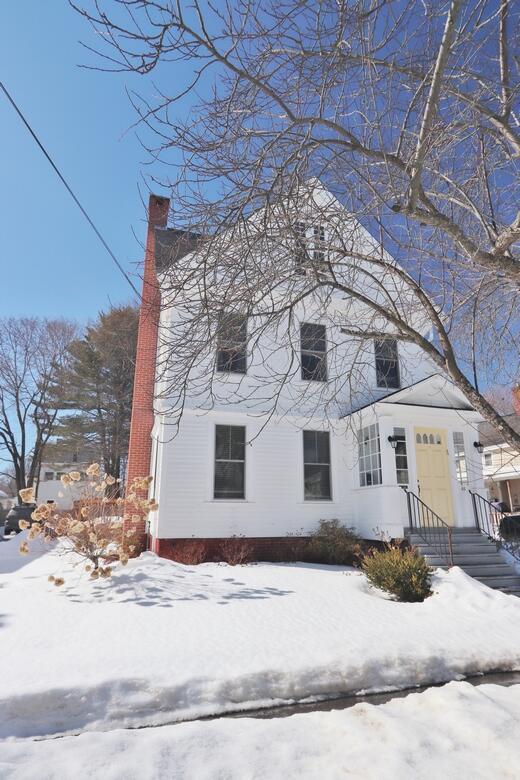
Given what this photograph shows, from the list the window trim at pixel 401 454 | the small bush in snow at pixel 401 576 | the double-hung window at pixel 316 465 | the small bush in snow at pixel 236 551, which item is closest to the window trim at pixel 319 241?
the small bush in snow at pixel 401 576

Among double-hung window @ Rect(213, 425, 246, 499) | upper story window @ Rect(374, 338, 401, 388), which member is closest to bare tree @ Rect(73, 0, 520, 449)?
double-hung window @ Rect(213, 425, 246, 499)

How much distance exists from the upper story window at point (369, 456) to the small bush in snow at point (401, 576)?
3.16 metres

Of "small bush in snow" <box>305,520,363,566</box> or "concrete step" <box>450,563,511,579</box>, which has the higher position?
"small bush in snow" <box>305,520,363,566</box>

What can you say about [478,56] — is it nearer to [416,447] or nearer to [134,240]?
[134,240]

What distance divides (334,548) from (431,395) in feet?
14.7

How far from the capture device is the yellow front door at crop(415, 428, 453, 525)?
427 inches

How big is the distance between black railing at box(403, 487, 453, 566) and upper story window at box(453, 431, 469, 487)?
1.32 metres

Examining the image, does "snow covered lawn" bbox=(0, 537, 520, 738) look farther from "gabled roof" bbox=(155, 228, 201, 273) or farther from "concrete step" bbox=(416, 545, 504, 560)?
"gabled roof" bbox=(155, 228, 201, 273)

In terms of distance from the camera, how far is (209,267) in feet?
14.4

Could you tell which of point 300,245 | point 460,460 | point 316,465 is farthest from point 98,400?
point 300,245

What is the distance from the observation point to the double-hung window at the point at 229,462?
1079 cm

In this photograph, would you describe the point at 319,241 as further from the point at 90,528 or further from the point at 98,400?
the point at 98,400

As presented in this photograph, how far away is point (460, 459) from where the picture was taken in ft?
37.3

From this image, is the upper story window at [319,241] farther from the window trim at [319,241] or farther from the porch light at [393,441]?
the porch light at [393,441]
